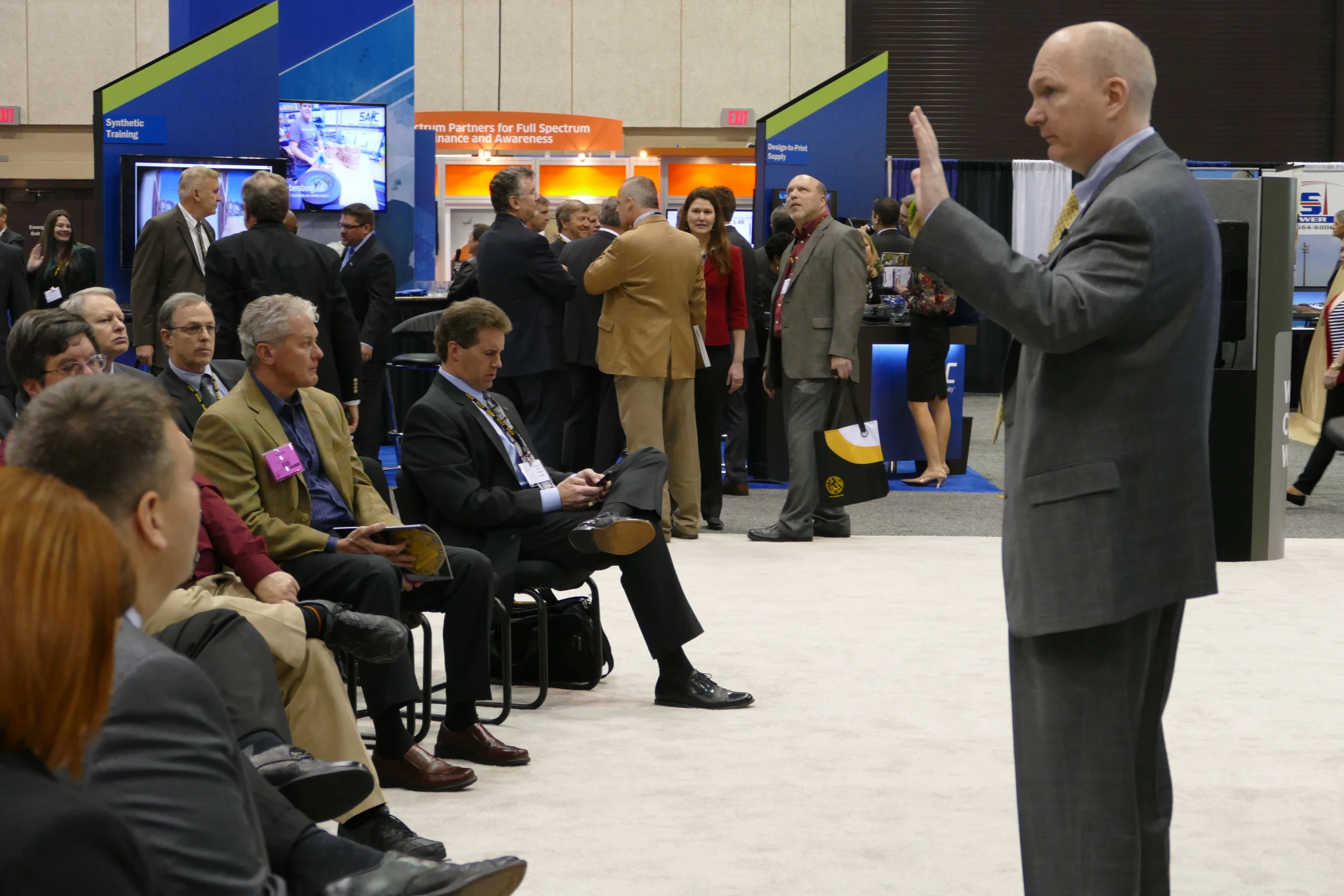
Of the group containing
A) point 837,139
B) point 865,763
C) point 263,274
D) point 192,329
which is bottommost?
point 865,763

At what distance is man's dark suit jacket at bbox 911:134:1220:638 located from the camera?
6.46ft

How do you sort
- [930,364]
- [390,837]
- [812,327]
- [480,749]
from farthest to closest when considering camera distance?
[930,364] < [812,327] < [480,749] < [390,837]

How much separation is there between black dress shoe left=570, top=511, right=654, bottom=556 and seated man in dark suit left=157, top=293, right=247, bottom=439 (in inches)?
41.2

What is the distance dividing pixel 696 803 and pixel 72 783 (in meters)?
2.38

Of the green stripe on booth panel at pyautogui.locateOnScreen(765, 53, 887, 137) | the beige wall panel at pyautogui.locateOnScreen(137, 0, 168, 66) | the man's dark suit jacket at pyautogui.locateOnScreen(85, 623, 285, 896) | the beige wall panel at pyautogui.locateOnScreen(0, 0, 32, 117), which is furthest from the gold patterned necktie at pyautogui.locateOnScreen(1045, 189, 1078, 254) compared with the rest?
the beige wall panel at pyautogui.locateOnScreen(0, 0, 32, 117)

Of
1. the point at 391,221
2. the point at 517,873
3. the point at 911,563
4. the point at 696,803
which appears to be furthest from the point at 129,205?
the point at 517,873

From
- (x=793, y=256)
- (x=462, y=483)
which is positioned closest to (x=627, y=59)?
(x=793, y=256)

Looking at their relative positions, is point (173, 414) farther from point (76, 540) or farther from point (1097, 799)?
point (1097, 799)

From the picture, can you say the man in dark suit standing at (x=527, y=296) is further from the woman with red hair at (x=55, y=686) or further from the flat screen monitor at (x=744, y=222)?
the flat screen monitor at (x=744, y=222)

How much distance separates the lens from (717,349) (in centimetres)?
742

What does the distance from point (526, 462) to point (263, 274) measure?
2346mm

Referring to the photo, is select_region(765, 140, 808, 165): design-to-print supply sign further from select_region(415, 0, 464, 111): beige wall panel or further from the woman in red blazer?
select_region(415, 0, 464, 111): beige wall panel

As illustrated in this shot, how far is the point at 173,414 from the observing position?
1.64m

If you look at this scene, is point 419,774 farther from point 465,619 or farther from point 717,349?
point 717,349
